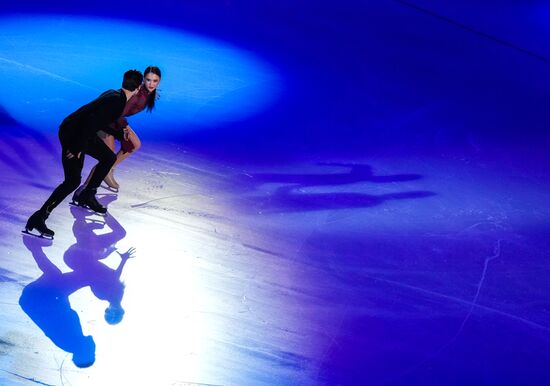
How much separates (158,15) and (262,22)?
1.58 metres

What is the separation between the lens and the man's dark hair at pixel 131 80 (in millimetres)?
6121

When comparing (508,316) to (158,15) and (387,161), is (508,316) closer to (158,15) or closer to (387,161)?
(387,161)

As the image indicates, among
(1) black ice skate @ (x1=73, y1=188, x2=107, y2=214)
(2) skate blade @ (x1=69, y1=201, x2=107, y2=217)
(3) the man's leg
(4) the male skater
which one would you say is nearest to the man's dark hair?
(4) the male skater

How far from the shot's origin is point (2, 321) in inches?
195

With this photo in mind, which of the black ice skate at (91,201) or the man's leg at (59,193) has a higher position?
the man's leg at (59,193)

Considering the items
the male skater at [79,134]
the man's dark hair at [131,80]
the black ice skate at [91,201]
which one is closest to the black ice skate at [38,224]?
the male skater at [79,134]

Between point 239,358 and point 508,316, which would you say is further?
point 508,316

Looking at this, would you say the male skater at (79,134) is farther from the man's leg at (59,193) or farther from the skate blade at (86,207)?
the skate blade at (86,207)

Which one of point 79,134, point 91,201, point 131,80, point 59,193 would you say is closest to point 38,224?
point 59,193

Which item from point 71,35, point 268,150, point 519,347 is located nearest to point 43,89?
point 71,35

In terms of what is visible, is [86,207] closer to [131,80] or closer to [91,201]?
[91,201]

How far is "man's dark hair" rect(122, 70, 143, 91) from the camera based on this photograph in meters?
6.12

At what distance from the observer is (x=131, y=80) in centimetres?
613

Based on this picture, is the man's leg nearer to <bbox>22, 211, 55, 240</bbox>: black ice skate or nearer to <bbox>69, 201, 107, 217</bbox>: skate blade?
<bbox>22, 211, 55, 240</bbox>: black ice skate
